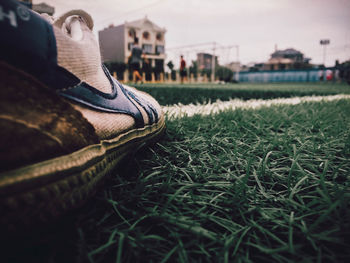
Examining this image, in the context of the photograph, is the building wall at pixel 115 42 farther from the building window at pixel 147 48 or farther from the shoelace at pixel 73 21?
the shoelace at pixel 73 21

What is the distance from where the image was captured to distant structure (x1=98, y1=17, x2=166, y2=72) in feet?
124

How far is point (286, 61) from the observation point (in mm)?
61750

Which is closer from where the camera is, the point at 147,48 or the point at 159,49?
the point at 147,48

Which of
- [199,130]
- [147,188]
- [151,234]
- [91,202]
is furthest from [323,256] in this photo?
[199,130]

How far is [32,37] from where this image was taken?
0.50m

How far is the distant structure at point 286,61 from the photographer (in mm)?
56103

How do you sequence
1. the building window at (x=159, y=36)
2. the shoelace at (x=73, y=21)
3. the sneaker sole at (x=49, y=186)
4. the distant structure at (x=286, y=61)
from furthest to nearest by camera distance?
the distant structure at (x=286, y=61), the building window at (x=159, y=36), the shoelace at (x=73, y=21), the sneaker sole at (x=49, y=186)

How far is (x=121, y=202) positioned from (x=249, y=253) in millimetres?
389

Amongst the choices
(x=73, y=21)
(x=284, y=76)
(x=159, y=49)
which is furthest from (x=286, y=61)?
(x=73, y=21)

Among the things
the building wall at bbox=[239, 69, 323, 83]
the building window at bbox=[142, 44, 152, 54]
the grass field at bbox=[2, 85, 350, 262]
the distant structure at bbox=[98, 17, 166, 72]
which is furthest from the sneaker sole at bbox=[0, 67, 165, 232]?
the building window at bbox=[142, 44, 152, 54]

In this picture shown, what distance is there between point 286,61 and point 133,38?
43826 millimetres

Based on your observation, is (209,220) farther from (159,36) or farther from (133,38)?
(159,36)

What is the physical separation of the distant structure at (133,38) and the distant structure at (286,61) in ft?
115

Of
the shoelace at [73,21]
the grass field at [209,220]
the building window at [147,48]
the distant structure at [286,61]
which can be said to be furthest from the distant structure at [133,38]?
the grass field at [209,220]
